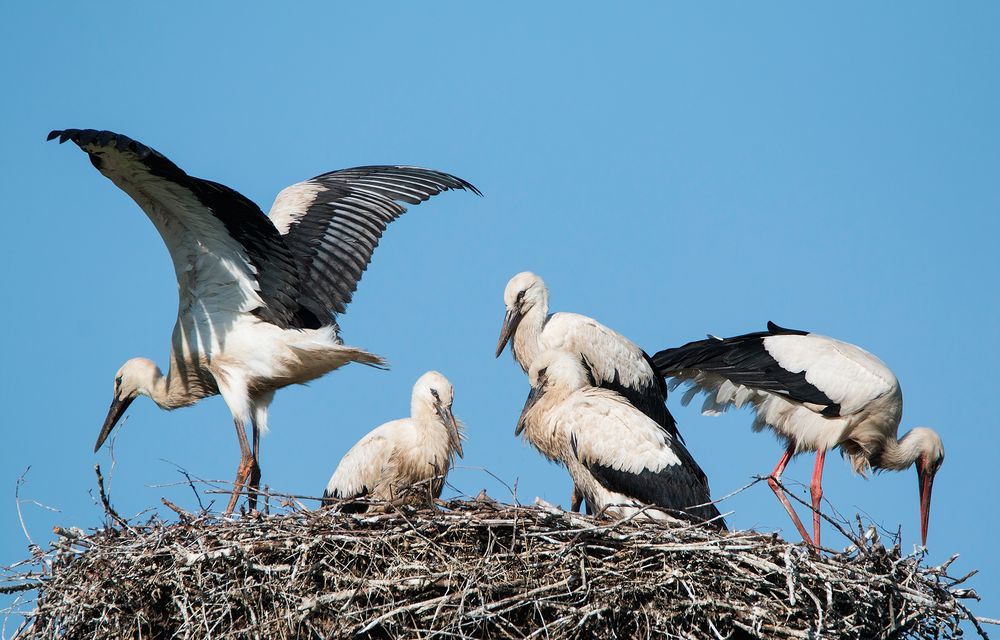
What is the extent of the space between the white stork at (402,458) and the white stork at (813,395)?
2625 mm

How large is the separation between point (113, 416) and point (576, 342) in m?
3.10

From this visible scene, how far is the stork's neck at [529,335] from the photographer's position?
9438 mm

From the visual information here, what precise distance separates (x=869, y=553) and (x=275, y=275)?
12.7 ft

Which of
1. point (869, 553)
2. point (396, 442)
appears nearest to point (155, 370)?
point (396, 442)

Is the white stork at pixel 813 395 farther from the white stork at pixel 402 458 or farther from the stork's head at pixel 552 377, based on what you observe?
the white stork at pixel 402 458

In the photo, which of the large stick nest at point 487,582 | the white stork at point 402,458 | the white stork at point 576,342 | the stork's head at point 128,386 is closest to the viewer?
the large stick nest at point 487,582

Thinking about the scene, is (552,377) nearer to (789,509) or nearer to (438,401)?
(438,401)

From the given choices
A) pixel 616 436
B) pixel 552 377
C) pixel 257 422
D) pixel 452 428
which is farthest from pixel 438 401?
pixel 257 422

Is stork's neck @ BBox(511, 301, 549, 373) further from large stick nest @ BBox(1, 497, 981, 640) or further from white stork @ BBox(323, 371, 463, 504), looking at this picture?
large stick nest @ BBox(1, 497, 981, 640)

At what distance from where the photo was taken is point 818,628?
6.21 metres

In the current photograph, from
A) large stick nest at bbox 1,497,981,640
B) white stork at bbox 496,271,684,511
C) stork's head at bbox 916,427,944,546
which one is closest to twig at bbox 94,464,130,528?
large stick nest at bbox 1,497,981,640

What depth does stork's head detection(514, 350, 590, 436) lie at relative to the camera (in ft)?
27.3

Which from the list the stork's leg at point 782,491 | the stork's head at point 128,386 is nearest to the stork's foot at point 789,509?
the stork's leg at point 782,491

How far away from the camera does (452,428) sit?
25.4ft
